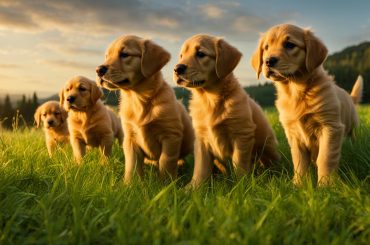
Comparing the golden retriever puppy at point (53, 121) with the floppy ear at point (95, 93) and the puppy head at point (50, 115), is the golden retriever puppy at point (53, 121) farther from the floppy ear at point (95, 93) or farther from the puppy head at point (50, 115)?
the floppy ear at point (95, 93)

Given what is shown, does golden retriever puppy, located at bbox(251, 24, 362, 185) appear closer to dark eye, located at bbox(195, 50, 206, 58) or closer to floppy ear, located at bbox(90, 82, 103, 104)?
dark eye, located at bbox(195, 50, 206, 58)

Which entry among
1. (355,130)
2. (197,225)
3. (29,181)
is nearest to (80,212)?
(197,225)

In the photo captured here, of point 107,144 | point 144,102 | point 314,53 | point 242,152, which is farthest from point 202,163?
point 107,144

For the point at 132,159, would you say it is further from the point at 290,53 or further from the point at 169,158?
the point at 290,53

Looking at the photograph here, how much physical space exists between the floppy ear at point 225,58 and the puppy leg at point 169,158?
106 centimetres

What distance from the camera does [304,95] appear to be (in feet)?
15.9

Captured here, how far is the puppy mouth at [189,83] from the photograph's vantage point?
505cm

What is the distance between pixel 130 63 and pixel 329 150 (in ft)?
8.35

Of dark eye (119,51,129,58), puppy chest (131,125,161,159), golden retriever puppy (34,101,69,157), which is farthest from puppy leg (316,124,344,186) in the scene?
golden retriever puppy (34,101,69,157)

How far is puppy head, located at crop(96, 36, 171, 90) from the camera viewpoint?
5.36 meters

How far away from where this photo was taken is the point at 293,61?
181 inches

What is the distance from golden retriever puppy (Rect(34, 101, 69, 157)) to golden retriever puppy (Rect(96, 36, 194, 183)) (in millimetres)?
3609

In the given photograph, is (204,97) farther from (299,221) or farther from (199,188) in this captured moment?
(299,221)

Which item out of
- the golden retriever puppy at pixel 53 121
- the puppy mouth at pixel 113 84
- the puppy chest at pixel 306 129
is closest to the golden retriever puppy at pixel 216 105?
the puppy chest at pixel 306 129
